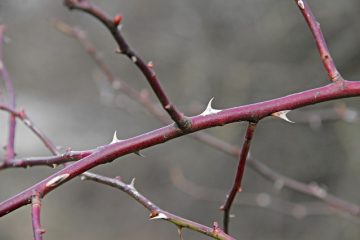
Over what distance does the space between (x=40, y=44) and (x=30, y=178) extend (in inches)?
128

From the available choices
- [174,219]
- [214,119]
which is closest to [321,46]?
[214,119]

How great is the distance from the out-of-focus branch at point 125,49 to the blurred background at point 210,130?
1756 mm

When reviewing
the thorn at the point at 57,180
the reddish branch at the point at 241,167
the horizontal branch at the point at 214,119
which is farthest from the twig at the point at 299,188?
the thorn at the point at 57,180

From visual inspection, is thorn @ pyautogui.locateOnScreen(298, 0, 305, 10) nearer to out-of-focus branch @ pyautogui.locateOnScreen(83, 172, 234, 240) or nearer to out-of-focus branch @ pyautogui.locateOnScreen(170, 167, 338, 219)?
out-of-focus branch @ pyautogui.locateOnScreen(83, 172, 234, 240)

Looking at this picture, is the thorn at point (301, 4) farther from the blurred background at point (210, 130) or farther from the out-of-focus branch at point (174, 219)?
the blurred background at point (210, 130)

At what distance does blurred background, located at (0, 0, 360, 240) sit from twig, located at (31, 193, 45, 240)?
1.81 meters

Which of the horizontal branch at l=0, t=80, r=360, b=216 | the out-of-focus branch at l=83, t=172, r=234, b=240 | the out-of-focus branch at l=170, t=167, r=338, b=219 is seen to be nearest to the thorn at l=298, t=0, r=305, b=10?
the horizontal branch at l=0, t=80, r=360, b=216

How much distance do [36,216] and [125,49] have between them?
27 centimetres

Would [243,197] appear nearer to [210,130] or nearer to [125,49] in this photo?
[210,130]

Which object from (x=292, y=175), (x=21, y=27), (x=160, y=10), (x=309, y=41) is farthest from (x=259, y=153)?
(x=21, y=27)

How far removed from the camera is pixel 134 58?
2.61ft

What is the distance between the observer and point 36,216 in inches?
32.4

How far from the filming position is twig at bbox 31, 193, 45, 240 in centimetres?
78

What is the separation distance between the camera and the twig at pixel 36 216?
2.57 ft
